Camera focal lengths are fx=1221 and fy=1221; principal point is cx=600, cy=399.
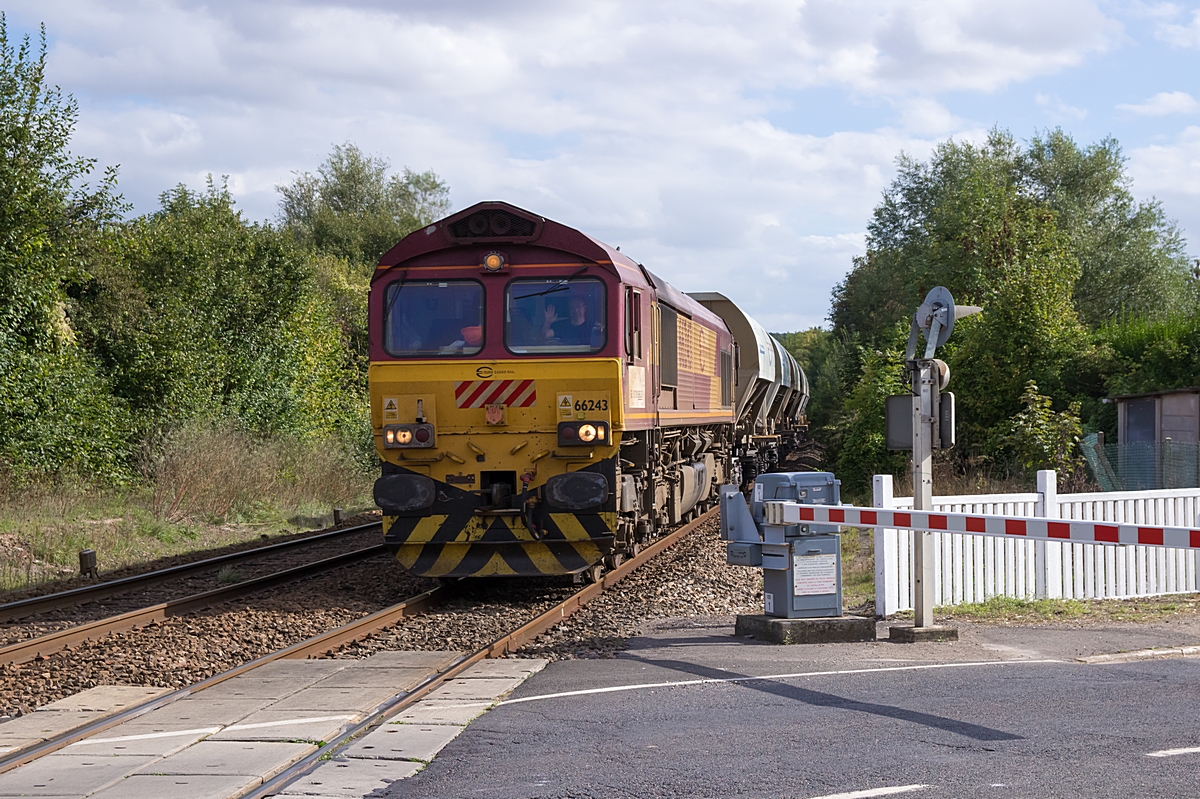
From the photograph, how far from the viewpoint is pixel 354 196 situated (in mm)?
65250

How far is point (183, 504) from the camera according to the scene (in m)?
21.0

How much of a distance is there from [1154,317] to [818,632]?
136 ft

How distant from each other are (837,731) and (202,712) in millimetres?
3592

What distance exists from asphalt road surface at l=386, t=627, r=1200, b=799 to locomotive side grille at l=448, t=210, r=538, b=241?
15.8 feet

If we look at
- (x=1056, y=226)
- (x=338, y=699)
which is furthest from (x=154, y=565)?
(x=1056, y=226)

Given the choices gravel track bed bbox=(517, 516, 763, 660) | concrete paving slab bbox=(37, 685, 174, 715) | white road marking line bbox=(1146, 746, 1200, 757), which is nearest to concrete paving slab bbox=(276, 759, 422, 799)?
concrete paving slab bbox=(37, 685, 174, 715)

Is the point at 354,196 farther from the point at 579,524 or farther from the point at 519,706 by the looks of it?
the point at 519,706

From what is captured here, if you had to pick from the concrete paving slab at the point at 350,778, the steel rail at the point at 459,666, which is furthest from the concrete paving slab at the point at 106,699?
the concrete paving slab at the point at 350,778

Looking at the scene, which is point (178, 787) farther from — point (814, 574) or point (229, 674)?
point (814, 574)

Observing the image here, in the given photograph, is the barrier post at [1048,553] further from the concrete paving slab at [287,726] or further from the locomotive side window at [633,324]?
the concrete paving slab at [287,726]

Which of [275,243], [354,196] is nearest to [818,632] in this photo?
[275,243]

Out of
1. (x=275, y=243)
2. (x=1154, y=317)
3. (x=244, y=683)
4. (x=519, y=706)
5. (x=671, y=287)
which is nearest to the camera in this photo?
(x=519, y=706)

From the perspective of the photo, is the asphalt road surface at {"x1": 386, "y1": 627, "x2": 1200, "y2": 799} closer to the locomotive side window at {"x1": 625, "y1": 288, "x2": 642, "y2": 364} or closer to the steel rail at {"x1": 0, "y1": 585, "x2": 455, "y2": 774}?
the steel rail at {"x1": 0, "y1": 585, "x2": 455, "y2": 774}

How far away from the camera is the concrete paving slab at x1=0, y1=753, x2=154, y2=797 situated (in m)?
5.38
